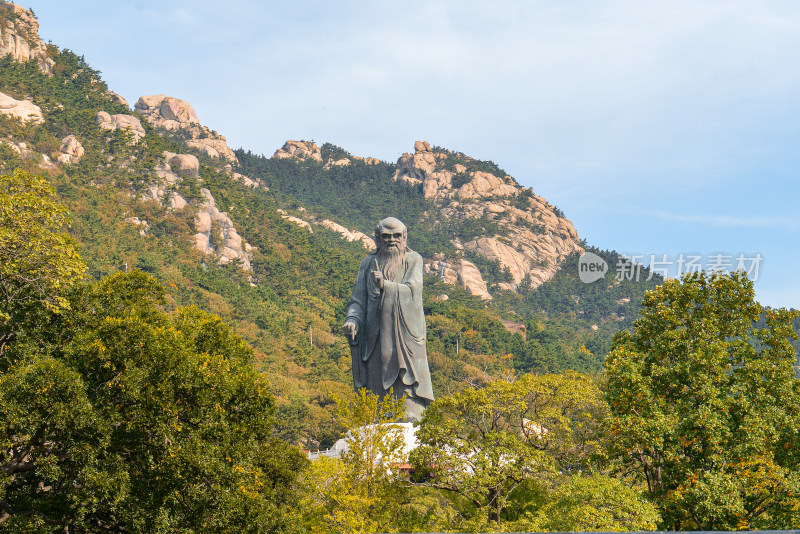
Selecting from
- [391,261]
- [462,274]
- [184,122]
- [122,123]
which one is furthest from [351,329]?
[184,122]

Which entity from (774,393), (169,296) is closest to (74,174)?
(169,296)

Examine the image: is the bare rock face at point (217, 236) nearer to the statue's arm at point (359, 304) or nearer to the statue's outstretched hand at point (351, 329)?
the statue's arm at point (359, 304)

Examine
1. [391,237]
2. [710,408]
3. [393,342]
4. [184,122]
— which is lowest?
[710,408]

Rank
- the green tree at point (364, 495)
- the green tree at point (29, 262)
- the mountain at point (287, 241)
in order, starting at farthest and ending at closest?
the mountain at point (287, 241)
the green tree at point (364, 495)
the green tree at point (29, 262)

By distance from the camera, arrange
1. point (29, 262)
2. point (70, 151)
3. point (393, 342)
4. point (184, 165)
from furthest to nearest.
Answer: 1. point (184, 165)
2. point (70, 151)
3. point (393, 342)
4. point (29, 262)

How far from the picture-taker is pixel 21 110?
148 feet

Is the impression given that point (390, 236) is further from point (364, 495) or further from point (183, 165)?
point (183, 165)

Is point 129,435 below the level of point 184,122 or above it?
below

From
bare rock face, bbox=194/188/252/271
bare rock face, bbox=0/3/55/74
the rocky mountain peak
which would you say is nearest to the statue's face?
bare rock face, bbox=194/188/252/271

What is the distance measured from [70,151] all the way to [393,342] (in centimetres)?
3304

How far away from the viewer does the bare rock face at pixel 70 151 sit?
44.8 meters

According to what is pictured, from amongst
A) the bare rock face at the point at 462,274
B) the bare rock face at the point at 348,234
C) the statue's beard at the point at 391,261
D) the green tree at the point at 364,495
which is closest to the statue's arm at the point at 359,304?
the statue's beard at the point at 391,261

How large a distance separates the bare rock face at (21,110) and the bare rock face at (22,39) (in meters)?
4.96

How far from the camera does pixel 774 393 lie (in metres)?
11.7
